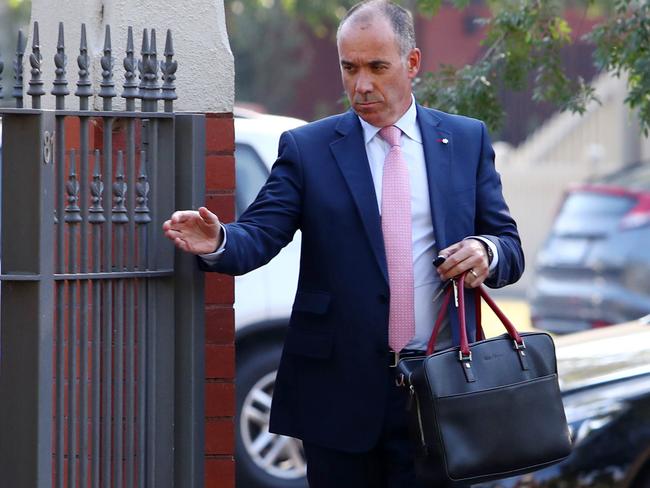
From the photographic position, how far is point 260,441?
7.11 meters

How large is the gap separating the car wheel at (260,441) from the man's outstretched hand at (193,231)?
332 centimetres

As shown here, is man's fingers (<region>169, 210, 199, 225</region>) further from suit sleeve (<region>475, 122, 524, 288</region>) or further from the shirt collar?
suit sleeve (<region>475, 122, 524, 288</region>)

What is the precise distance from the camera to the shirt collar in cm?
411

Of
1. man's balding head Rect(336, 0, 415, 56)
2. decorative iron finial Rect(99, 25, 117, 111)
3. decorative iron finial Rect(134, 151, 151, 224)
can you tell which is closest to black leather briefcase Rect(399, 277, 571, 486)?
man's balding head Rect(336, 0, 415, 56)

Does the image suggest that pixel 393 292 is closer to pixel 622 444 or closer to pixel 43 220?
pixel 43 220

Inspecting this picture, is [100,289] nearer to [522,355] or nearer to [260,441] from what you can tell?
[522,355]

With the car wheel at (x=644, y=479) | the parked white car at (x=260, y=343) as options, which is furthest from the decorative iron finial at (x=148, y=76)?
the parked white car at (x=260, y=343)

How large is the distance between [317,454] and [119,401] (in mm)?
581

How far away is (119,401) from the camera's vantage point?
398cm

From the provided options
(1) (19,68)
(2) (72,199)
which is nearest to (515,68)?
(2) (72,199)

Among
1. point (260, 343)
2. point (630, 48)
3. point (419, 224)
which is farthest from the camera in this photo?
point (260, 343)

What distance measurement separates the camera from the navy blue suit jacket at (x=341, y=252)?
13.1 feet

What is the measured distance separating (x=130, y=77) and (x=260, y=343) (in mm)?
3484

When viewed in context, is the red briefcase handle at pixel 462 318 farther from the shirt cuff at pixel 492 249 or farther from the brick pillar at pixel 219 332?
the brick pillar at pixel 219 332
